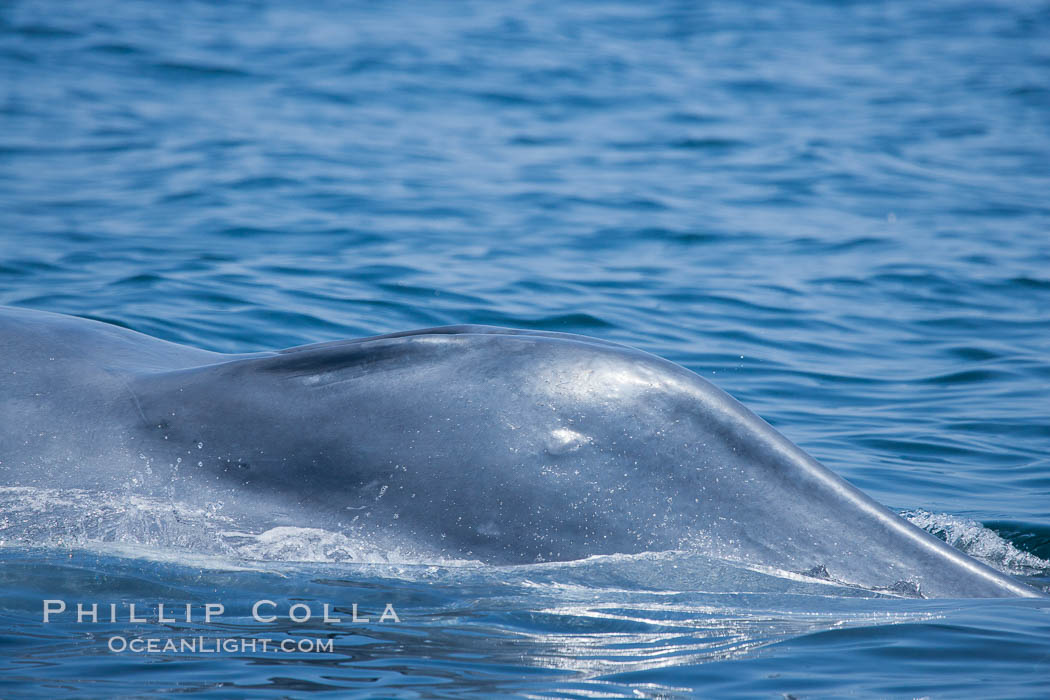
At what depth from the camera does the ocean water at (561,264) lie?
14.2 ft

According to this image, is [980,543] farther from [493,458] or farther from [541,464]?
[493,458]

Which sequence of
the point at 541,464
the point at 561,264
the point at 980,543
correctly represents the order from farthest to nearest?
the point at 561,264 < the point at 980,543 < the point at 541,464

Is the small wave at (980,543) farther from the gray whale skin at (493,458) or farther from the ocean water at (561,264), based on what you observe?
the gray whale skin at (493,458)

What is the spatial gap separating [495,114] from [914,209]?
8242mm

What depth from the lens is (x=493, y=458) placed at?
4.22 m

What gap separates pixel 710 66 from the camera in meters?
29.1

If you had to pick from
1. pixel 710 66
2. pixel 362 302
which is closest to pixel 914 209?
pixel 362 302

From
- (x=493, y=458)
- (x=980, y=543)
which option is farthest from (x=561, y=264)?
(x=493, y=458)

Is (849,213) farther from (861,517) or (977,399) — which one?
(861,517)

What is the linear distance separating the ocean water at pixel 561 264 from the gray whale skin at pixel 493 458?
0.13 m

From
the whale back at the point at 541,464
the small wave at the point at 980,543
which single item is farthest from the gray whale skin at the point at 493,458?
the small wave at the point at 980,543

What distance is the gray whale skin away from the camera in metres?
4.21

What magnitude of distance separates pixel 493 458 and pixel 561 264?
979 cm

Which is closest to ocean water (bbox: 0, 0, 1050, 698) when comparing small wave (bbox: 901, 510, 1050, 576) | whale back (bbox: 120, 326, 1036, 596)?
small wave (bbox: 901, 510, 1050, 576)
